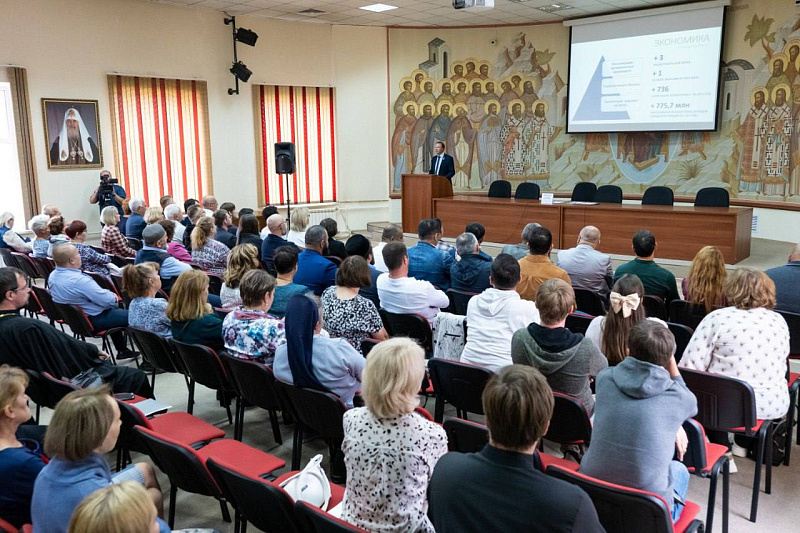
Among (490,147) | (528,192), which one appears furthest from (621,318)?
(490,147)

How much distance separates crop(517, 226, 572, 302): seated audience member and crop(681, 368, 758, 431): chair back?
1.65m

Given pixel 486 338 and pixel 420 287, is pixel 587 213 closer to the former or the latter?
pixel 420 287

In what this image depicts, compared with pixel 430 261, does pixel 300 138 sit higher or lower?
higher

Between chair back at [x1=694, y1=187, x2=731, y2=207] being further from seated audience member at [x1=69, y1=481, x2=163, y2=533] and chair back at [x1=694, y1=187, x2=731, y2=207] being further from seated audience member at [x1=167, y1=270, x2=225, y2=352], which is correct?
seated audience member at [x1=69, y1=481, x2=163, y2=533]

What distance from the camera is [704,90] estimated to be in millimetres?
10445

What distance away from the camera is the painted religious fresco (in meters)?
9.96

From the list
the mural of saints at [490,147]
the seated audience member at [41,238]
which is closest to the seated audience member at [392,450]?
the seated audience member at [41,238]

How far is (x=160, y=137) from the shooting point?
35.9 feet

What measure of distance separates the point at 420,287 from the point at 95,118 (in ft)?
25.6

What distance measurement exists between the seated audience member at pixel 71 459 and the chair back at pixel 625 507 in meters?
1.41

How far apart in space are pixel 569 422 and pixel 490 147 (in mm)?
10384

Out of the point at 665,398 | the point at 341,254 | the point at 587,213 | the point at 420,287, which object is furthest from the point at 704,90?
the point at 665,398

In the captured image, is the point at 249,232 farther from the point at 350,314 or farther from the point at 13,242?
the point at 350,314

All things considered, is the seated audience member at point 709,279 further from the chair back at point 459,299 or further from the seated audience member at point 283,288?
the seated audience member at point 283,288
